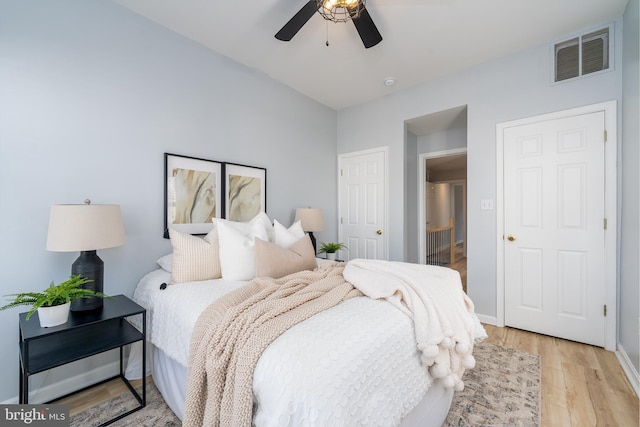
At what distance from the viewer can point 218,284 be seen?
5.94 feet

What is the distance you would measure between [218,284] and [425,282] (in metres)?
1.29

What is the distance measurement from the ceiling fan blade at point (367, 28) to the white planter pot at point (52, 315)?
2.43 m

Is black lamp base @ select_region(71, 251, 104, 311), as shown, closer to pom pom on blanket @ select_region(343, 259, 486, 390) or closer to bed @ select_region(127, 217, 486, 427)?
bed @ select_region(127, 217, 486, 427)

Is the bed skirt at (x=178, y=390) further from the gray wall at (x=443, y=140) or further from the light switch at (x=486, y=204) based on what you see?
the gray wall at (x=443, y=140)

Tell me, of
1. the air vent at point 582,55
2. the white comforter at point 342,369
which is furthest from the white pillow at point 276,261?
the air vent at point 582,55

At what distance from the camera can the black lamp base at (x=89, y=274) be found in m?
1.65

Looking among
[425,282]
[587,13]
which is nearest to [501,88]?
[587,13]

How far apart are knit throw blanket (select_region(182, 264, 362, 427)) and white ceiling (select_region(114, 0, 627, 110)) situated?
85.6 inches

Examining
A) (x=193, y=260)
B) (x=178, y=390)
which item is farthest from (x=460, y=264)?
(x=178, y=390)

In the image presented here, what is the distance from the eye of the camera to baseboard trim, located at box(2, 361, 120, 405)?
1.72m

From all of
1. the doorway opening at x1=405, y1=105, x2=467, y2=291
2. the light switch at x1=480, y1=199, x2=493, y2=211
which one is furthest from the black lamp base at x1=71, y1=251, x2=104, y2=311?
the light switch at x1=480, y1=199, x2=493, y2=211

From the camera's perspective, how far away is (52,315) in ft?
4.56

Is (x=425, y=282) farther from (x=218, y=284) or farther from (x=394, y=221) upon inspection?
(x=394, y=221)

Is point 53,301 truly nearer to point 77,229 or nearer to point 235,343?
point 77,229
